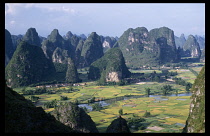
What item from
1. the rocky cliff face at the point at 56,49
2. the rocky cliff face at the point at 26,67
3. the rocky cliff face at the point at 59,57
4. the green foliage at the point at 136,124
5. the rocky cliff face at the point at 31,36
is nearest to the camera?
the green foliage at the point at 136,124

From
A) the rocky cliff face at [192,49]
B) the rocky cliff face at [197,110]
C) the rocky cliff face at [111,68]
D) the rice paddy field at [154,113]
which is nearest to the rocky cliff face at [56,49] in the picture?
the rocky cliff face at [111,68]

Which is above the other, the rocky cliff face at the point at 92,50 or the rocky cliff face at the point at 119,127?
the rocky cliff face at the point at 92,50

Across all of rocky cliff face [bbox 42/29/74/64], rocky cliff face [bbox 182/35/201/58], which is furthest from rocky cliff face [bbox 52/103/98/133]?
rocky cliff face [bbox 182/35/201/58]

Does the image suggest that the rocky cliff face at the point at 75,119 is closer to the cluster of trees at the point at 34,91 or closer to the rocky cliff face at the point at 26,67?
the cluster of trees at the point at 34,91

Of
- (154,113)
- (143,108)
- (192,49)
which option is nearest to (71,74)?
(143,108)

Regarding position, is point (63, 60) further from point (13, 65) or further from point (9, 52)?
point (13, 65)

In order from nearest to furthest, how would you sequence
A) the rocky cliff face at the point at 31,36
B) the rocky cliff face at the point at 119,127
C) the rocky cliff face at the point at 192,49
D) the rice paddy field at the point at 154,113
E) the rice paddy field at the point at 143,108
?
the rocky cliff face at the point at 119,127
the rice paddy field at the point at 154,113
the rice paddy field at the point at 143,108
the rocky cliff face at the point at 31,36
the rocky cliff face at the point at 192,49

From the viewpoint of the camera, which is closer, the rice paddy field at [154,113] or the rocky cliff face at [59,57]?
the rice paddy field at [154,113]
